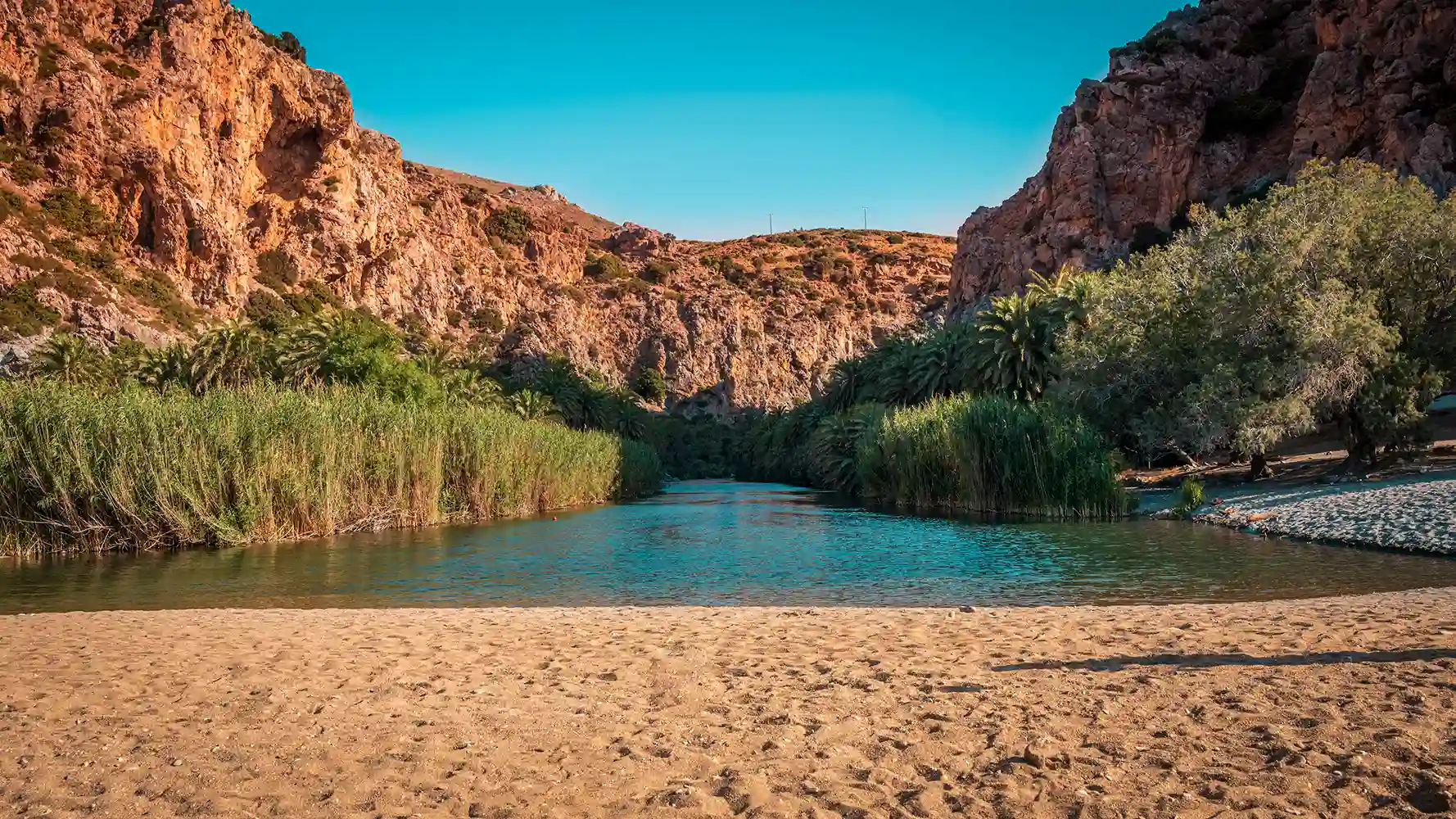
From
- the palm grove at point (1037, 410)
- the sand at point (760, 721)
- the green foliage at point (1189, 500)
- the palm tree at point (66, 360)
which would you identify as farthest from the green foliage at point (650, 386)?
the sand at point (760, 721)

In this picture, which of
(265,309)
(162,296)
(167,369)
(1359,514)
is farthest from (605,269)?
(1359,514)

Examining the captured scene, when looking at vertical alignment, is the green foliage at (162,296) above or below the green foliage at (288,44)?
below

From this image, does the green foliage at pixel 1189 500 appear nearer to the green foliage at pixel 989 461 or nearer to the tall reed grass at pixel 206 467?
the green foliage at pixel 989 461

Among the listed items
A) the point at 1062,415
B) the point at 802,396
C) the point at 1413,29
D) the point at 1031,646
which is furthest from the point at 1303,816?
the point at 802,396

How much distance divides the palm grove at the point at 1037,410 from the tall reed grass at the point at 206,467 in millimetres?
61

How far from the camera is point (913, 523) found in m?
28.5

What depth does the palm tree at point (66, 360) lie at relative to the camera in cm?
4372

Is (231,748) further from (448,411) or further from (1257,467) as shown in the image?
(1257,467)

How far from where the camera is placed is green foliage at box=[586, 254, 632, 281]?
104000 millimetres

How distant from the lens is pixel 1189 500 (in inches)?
1056

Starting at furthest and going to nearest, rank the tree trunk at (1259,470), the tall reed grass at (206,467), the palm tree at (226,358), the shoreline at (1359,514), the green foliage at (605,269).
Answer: the green foliage at (605,269) < the palm tree at (226,358) < the tree trunk at (1259,470) < the tall reed grass at (206,467) < the shoreline at (1359,514)

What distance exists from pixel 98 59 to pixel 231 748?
74080 mm

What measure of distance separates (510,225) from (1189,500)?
82.0 m

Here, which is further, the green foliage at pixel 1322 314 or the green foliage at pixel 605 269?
the green foliage at pixel 605 269
